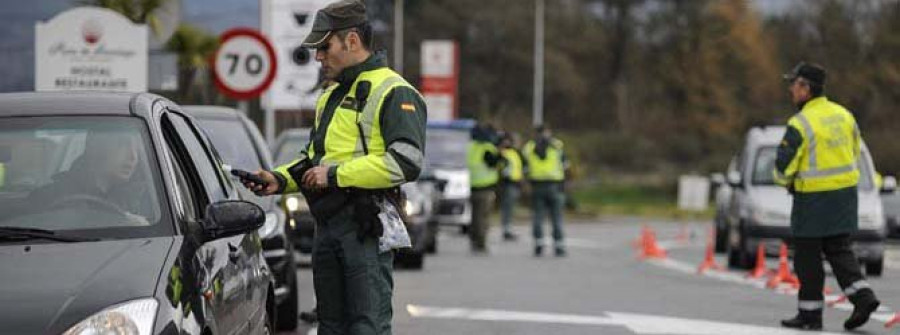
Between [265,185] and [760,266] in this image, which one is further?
[760,266]

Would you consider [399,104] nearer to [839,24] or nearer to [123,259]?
[123,259]

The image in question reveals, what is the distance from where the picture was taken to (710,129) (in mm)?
79875

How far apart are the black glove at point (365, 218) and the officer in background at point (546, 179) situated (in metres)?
17.0

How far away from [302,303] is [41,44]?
4.95 meters

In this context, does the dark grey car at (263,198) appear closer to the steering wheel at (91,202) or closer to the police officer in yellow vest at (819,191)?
the police officer in yellow vest at (819,191)

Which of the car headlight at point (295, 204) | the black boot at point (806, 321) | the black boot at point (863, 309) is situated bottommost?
the black boot at point (806, 321)

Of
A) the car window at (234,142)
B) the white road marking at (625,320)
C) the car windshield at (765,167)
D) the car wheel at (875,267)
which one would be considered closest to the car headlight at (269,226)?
the car window at (234,142)

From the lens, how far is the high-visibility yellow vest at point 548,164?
2412 centimetres

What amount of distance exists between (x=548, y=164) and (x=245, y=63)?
219 inches

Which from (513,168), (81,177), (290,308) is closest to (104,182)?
(81,177)

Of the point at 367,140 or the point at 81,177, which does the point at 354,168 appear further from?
the point at 81,177

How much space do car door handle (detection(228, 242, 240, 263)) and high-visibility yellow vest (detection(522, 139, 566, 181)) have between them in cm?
1685

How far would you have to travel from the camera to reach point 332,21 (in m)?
7.07

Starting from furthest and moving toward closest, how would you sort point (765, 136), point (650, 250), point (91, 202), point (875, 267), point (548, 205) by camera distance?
point (548, 205) → point (650, 250) → point (765, 136) → point (875, 267) → point (91, 202)
